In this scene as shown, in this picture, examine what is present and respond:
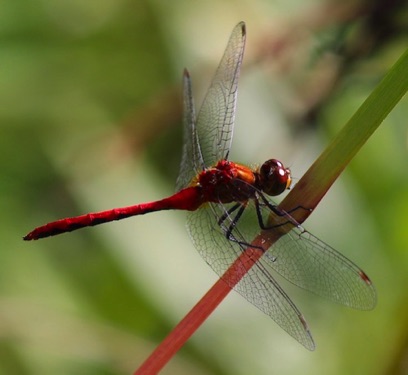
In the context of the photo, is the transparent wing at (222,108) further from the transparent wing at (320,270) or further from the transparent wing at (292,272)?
the transparent wing at (320,270)

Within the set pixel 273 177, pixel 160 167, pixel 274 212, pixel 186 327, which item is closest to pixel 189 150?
pixel 273 177

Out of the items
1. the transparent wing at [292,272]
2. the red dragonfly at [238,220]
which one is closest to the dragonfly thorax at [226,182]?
the red dragonfly at [238,220]

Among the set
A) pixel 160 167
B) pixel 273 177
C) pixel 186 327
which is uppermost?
pixel 273 177

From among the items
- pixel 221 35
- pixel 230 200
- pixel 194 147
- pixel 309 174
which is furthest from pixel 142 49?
pixel 309 174

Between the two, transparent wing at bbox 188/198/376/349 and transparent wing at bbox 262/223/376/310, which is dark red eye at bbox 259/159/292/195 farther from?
transparent wing at bbox 262/223/376/310

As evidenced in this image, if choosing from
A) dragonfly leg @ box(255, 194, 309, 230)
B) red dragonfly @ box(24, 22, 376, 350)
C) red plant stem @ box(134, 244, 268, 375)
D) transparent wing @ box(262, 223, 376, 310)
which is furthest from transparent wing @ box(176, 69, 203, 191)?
red plant stem @ box(134, 244, 268, 375)

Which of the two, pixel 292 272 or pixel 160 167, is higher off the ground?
pixel 292 272

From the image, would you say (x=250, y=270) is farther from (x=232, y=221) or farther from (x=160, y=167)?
(x=160, y=167)
